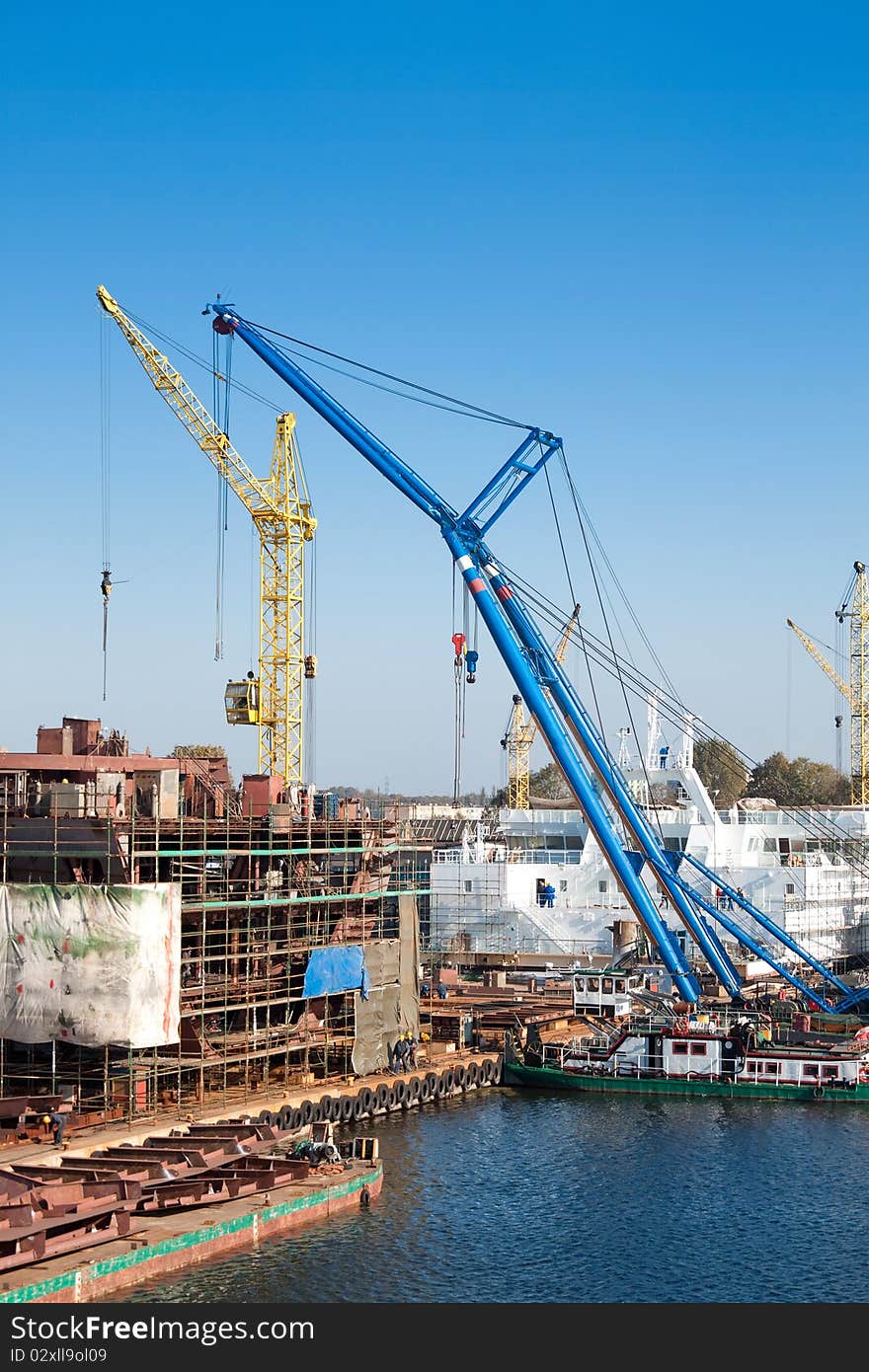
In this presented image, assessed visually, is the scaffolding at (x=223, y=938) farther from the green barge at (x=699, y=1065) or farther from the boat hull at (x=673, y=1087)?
the green barge at (x=699, y=1065)

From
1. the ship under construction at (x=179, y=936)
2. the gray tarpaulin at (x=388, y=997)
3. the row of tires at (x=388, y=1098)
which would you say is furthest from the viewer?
the gray tarpaulin at (x=388, y=997)

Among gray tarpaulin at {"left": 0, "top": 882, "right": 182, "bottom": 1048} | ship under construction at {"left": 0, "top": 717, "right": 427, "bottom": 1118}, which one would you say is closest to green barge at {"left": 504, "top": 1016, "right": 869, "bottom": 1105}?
ship under construction at {"left": 0, "top": 717, "right": 427, "bottom": 1118}

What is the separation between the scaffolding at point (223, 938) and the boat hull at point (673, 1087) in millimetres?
7819

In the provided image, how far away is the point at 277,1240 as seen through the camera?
35062 millimetres

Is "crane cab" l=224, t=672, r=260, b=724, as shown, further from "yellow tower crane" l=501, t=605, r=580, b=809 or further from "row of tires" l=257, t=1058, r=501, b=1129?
"yellow tower crane" l=501, t=605, r=580, b=809

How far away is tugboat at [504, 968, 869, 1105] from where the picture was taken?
175 ft

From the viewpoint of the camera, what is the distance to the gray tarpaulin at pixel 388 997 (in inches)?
2010

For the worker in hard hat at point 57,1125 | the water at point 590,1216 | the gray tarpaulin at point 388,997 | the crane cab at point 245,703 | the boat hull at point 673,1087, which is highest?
→ the crane cab at point 245,703

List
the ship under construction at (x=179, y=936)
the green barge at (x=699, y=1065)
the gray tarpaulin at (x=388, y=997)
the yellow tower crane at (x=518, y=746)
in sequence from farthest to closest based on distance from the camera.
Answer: the yellow tower crane at (x=518, y=746) < the green barge at (x=699, y=1065) < the gray tarpaulin at (x=388, y=997) < the ship under construction at (x=179, y=936)

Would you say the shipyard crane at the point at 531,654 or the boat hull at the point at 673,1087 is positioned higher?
the shipyard crane at the point at 531,654

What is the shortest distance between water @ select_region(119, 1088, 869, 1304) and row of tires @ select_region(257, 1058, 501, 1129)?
557 mm

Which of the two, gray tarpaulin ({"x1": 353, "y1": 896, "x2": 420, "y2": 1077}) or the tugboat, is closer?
gray tarpaulin ({"x1": 353, "y1": 896, "x2": 420, "y2": 1077})

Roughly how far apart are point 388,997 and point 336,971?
379 centimetres

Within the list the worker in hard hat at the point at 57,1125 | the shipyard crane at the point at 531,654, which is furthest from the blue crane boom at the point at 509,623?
the worker in hard hat at the point at 57,1125
